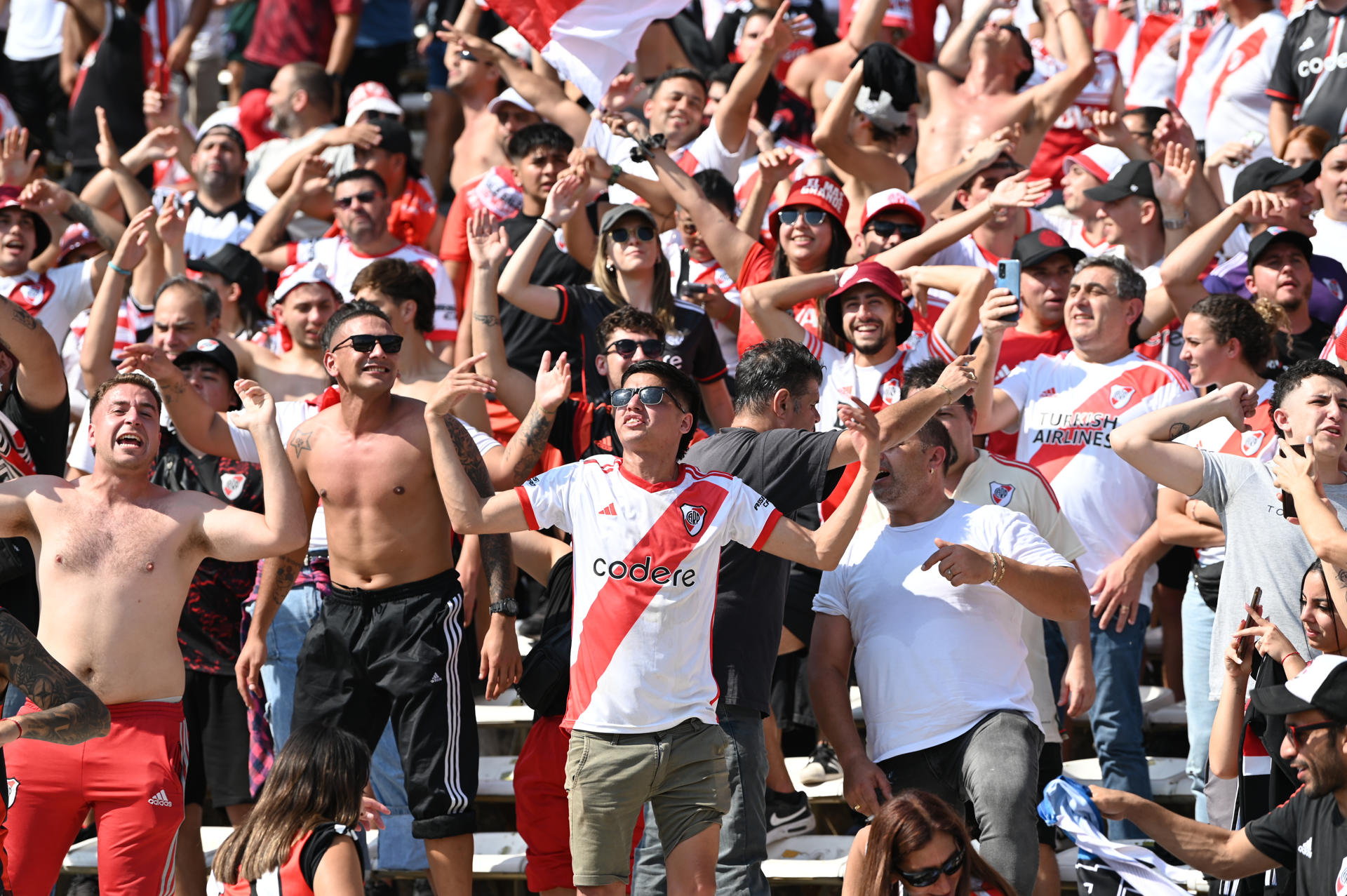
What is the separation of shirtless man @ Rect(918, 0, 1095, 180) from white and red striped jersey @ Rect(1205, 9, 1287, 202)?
1.28 meters

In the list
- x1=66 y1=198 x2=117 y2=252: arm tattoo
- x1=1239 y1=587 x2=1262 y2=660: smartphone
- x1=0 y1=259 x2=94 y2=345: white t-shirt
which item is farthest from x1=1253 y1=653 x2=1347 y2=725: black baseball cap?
x1=66 y1=198 x2=117 y2=252: arm tattoo

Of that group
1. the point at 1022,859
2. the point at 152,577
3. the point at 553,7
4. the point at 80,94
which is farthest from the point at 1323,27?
the point at 80,94

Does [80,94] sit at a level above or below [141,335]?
above

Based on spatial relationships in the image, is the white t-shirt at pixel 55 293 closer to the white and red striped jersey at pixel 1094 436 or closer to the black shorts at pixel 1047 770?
the white and red striped jersey at pixel 1094 436

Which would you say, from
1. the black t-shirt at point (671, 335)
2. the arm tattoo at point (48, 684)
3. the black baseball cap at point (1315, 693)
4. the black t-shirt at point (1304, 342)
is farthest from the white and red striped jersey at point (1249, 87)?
the arm tattoo at point (48, 684)

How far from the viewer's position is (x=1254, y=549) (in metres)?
5.61

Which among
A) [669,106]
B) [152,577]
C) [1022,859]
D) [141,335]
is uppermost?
[669,106]

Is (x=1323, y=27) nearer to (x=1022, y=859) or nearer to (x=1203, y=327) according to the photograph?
(x=1203, y=327)

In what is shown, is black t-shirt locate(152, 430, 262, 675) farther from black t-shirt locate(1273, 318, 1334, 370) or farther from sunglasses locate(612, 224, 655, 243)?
black t-shirt locate(1273, 318, 1334, 370)

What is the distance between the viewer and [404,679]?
579cm

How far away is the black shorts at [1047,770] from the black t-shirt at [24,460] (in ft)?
12.6

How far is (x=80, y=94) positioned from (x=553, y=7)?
5111 mm

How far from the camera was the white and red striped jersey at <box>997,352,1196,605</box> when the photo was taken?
22.3 ft

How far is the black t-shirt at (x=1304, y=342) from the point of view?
280 inches
